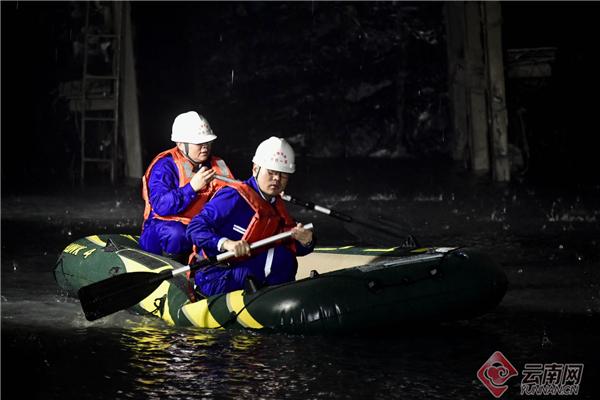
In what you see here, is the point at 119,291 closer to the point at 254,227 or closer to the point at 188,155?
the point at 254,227

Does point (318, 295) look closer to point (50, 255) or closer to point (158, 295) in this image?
point (158, 295)

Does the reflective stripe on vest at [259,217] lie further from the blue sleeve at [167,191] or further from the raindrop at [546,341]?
the raindrop at [546,341]

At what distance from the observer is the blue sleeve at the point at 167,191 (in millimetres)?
9195

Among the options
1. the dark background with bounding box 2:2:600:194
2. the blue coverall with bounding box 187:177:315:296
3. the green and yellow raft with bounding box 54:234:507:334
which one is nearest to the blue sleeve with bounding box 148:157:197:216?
the green and yellow raft with bounding box 54:234:507:334

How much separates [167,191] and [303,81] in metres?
18.8

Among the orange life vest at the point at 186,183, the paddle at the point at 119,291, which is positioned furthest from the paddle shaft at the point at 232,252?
the orange life vest at the point at 186,183

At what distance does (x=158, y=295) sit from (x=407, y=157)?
15.7m

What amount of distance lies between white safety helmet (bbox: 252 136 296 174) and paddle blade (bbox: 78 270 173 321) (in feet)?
3.24

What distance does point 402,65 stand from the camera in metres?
27.0

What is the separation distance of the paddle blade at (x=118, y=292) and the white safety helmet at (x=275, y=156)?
3.24 ft

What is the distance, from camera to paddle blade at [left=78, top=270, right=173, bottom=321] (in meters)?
8.55

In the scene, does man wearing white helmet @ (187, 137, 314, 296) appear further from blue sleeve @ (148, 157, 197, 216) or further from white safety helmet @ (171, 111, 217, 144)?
white safety helmet @ (171, 111, 217, 144)

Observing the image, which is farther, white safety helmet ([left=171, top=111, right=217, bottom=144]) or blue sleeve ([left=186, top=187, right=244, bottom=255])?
white safety helmet ([left=171, top=111, right=217, bottom=144])

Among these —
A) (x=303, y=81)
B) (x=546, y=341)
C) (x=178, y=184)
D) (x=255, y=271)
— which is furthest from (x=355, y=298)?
(x=303, y=81)
